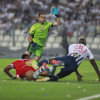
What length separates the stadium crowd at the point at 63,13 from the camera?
2457 centimetres

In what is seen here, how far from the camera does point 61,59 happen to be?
11.6 m

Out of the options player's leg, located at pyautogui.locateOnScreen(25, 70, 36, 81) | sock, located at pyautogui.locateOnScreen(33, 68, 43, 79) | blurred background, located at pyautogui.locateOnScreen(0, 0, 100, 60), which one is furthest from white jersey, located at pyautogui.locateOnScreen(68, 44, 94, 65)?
blurred background, located at pyautogui.locateOnScreen(0, 0, 100, 60)

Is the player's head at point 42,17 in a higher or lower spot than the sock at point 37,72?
higher

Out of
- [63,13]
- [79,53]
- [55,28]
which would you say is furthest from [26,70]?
[63,13]

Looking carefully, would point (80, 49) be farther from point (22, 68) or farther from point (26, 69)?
point (22, 68)

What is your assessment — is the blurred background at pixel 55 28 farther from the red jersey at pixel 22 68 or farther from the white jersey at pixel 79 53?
the red jersey at pixel 22 68

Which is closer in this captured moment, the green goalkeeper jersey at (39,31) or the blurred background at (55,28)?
the green goalkeeper jersey at (39,31)

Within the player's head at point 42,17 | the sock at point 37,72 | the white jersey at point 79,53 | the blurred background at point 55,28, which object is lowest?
the blurred background at point 55,28

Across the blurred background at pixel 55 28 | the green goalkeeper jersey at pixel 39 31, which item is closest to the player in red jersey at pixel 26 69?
the green goalkeeper jersey at pixel 39 31

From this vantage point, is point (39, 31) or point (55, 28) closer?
point (39, 31)

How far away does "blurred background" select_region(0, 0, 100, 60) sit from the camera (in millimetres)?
24322

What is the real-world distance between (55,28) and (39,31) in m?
9.71

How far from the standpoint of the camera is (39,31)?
1480 cm

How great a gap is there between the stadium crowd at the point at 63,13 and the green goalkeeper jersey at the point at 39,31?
9196 millimetres
